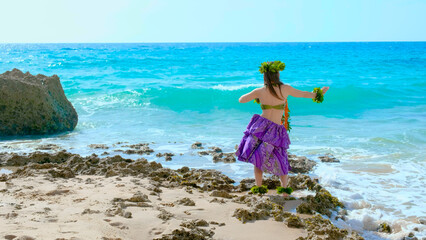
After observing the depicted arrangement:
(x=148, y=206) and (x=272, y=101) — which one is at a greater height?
(x=272, y=101)

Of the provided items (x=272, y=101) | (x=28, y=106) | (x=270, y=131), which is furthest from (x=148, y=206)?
(x=28, y=106)

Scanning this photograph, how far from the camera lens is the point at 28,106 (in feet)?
30.3

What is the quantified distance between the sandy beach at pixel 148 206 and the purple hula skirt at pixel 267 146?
36 cm

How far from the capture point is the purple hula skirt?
5.02 m

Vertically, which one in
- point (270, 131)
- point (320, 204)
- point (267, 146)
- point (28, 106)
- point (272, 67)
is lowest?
point (320, 204)

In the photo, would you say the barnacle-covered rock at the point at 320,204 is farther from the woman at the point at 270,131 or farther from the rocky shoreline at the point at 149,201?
the woman at the point at 270,131

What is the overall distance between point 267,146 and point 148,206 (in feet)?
5.04

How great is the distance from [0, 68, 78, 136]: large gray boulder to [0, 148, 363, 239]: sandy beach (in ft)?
10.4

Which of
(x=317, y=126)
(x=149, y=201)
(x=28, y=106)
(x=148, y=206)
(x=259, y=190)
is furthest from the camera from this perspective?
(x=317, y=126)

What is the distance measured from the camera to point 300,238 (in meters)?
3.84

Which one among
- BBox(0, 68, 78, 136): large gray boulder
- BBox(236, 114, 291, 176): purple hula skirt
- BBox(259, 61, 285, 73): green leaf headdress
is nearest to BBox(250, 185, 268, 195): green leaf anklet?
BBox(236, 114, 291, 176): purple hula skirt

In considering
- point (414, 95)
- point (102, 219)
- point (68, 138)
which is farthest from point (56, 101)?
point (414, 95)

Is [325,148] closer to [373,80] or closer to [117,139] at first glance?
[117,139]

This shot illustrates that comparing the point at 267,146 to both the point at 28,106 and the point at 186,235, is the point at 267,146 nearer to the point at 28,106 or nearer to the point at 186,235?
the point at 186,235
